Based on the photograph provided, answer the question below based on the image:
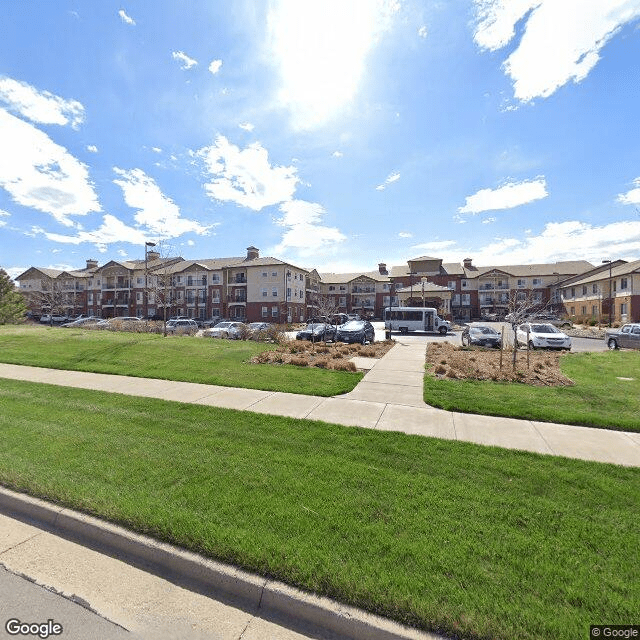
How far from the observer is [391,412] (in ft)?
22.9

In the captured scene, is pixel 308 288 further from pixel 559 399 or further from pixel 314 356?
pixel 559 399

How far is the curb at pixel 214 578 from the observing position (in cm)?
230

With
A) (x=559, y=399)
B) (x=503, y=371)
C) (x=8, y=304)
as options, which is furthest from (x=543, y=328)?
(x=8, y=304)

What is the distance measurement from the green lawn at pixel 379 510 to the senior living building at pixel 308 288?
38237 millimetres

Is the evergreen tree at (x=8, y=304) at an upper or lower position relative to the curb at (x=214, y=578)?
upper

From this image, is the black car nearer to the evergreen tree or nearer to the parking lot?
the parking lot

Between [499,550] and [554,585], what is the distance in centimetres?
42

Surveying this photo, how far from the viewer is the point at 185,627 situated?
2.35 meters

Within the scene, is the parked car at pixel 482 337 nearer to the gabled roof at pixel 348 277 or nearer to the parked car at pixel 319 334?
the parked car at pixel 319 334

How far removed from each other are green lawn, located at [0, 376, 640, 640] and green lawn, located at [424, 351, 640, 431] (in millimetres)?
2371

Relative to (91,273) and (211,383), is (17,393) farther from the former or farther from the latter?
(91,273)

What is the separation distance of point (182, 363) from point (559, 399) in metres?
11.5

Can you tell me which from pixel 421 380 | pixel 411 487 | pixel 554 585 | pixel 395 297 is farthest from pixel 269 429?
pixel 395 297

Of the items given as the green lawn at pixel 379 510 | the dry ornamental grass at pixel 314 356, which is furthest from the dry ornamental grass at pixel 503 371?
the green lawn at pixel 379 510
